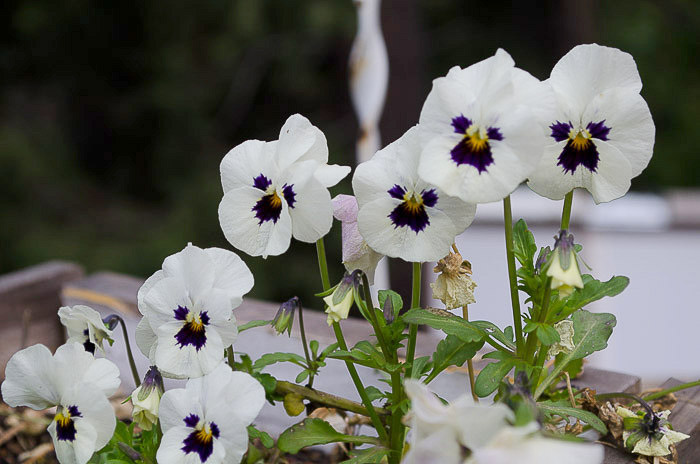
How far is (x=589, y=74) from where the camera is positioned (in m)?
0.77

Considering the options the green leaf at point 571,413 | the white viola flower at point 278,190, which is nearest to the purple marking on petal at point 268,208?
the white viola flower at point 278,190

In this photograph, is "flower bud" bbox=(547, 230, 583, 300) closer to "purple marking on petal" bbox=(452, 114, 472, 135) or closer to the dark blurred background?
"purple marking on petal" bbox=(452, 114, 472, 135)

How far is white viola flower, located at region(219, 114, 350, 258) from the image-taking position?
2.59ft

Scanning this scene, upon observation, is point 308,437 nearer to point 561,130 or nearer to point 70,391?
point 70,391

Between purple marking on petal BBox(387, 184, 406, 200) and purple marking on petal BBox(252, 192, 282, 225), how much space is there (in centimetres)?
11

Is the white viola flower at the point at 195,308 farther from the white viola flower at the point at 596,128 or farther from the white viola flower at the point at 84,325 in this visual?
the white viola flower at the point at 596,128

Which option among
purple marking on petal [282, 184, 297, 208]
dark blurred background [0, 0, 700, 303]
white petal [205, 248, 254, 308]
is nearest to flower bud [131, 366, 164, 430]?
white petal [205, 248, 254, 308]

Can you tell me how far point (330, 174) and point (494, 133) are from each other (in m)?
0.16

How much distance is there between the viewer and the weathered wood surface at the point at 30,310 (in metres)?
1.50

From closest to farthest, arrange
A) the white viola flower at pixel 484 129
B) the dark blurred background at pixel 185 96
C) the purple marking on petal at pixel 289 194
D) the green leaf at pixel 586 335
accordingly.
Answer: the white viola flower at pixel 484 129, the purple marking on petal at pixel 289 194, the green leaf at pixel 586 335, the dark blurred background at pixel 185 96

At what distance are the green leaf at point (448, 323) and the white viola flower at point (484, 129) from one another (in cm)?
16

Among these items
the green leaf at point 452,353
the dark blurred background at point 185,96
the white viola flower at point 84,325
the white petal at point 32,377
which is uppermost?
the dark blurred background at point 185,96

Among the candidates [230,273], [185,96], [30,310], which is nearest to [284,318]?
[230,273]

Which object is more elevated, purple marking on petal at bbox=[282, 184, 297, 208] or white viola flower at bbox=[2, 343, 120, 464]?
purple marking on petal at bbox=[282, 184, 297, 208]
